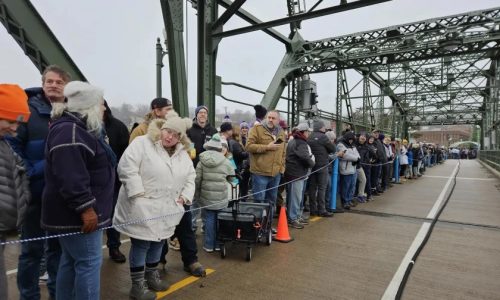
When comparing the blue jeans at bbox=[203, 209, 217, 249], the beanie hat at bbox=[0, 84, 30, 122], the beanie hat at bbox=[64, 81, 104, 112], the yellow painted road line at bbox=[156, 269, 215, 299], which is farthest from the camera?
the blue jeans at bbox=[203, 209, 217, 249]

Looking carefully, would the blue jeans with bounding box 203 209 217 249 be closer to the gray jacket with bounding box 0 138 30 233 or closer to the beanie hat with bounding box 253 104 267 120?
the beanie hat with bounding box 253 104 267 120

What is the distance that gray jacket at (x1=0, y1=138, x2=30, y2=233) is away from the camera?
2099 millimetres

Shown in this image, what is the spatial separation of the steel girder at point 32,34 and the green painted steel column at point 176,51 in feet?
6.11

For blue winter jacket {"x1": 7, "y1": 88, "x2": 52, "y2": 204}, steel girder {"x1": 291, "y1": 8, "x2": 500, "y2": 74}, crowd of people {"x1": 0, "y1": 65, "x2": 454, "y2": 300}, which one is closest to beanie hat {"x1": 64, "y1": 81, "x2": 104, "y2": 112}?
crowd of people {"x1": 0, "y1": 65, "x2": 454, "y2": 300}

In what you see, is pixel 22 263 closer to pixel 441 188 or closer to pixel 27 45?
pixel 27 45

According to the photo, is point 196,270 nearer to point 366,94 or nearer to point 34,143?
point 34,143

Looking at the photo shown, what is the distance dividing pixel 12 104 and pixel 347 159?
702 centimetres

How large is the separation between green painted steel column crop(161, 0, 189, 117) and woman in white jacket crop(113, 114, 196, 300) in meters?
3.17

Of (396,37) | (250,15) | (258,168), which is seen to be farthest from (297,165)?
(396,37)

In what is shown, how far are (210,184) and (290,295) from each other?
5.70 feet

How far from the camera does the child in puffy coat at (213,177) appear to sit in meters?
4.50

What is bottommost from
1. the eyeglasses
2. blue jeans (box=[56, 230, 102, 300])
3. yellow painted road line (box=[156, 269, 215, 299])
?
yellow painted road line (box=[156, 269, 215, 299])

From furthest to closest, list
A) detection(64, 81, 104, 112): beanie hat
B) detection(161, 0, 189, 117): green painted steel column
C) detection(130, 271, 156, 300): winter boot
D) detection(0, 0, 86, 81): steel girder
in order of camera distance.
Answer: detection(161, 0, 189, 117): green painted steel column, detection(0, 0, 86, 81): steel girder, detection(130, 271, 156, 300): winter boot, detection(64, 81, 104, 112): beanie hat

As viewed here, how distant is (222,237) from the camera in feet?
14.9
